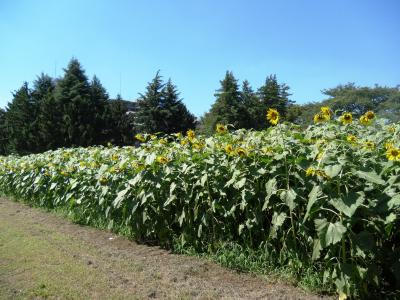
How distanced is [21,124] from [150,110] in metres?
11.3

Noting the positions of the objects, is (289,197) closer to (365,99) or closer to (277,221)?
(277,221)

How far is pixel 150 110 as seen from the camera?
38281 mm

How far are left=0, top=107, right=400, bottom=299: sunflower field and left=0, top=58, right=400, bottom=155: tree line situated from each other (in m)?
23.5

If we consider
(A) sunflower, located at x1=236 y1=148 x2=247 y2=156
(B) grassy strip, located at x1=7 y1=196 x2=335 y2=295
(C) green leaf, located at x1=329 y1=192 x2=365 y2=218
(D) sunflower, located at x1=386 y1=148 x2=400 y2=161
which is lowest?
(B) grassy strip, located at x1=7 y1=196 x2=335 y2=295

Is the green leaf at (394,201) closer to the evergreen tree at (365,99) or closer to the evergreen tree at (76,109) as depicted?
the evergreen tree at (76,109)

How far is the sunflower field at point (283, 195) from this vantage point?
2861mm

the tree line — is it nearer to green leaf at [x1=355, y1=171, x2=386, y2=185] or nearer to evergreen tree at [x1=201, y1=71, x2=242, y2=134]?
evergreen tree at [x1=201, y1=71, x2=242, y2=134]

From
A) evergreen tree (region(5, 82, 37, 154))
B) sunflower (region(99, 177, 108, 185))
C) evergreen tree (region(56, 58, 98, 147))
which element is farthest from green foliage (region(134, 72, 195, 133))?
sunflower (region(99, 177, 108, 185))

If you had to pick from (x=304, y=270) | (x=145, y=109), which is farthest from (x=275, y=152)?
(x=145, y=109)

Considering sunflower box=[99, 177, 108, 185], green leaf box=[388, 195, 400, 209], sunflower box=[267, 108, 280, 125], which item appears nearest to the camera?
green leaf box=[388, 195, 400, 209]

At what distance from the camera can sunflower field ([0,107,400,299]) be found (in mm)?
2861

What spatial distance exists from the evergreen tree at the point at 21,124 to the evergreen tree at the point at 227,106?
15.6m

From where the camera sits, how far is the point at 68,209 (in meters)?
Answer: 6.99

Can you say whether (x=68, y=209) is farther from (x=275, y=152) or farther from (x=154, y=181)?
(x=275, y=152)
